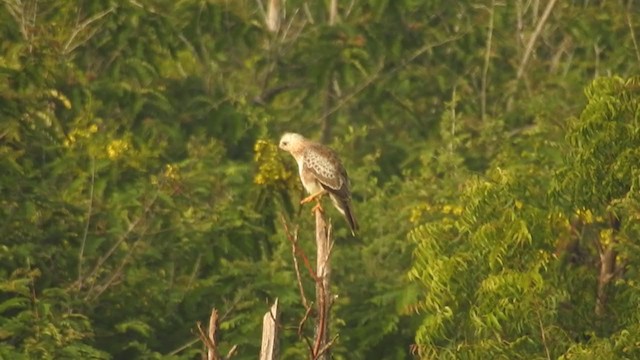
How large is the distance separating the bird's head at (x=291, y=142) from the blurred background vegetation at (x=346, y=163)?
15cm

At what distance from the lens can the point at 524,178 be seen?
1723cm

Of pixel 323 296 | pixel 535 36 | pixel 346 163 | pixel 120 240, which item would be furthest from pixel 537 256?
pixel 535 36

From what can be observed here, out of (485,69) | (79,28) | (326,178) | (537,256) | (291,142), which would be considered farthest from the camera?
(485,69)

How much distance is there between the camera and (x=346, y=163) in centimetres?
2542

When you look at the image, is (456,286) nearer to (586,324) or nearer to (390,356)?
(586,324)

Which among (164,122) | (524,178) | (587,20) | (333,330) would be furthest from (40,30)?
(587,20)

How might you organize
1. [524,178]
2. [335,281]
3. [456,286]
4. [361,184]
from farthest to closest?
[361,184], [335,281], [524,178], [456,286]

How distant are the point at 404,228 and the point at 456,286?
6.47 meters

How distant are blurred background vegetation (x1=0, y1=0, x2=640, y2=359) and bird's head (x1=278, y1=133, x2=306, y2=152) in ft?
0.51

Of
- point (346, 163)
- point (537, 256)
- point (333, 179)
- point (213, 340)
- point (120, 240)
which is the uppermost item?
point (333, 179)

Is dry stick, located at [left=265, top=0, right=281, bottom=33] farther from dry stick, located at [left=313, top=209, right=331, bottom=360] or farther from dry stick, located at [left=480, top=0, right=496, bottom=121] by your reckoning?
dry stick, located at [left=313, top=209, right=331, bottom=360]

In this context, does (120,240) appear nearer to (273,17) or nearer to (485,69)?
(485,69)

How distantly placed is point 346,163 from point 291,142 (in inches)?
285

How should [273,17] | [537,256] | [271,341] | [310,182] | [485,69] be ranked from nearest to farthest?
[271,341]
[537,256]
[310,182]
[485,69]
[273,17]
